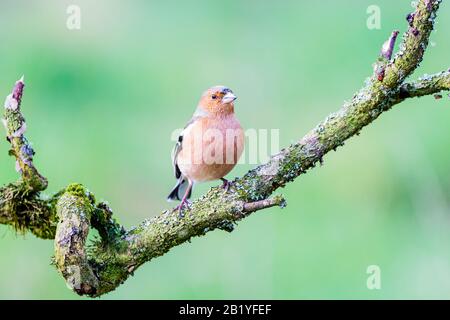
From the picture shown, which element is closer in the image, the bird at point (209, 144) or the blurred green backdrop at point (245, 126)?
the bird at point (209, 144)

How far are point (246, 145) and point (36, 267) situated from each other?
298cm

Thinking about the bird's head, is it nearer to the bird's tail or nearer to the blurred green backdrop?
the bird's tail

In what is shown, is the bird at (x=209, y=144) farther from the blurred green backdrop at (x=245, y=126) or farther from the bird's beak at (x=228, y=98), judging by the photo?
the blurred green backdrop at (x=245, y=126)

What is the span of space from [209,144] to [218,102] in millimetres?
328

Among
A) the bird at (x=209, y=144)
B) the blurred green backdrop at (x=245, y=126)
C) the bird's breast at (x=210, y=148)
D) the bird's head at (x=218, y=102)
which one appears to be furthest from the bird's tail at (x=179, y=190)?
the blurred green backdrop at (x=245, y=126)

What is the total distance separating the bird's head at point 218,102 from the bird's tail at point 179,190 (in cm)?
45

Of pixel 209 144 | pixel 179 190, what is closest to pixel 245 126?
pixel 179 190

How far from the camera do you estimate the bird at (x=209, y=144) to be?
14.3ft

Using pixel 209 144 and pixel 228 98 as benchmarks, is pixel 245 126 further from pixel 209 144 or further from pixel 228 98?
pixel 209 144

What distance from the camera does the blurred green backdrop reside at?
6898 millimetres

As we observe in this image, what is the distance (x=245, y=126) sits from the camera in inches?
304
